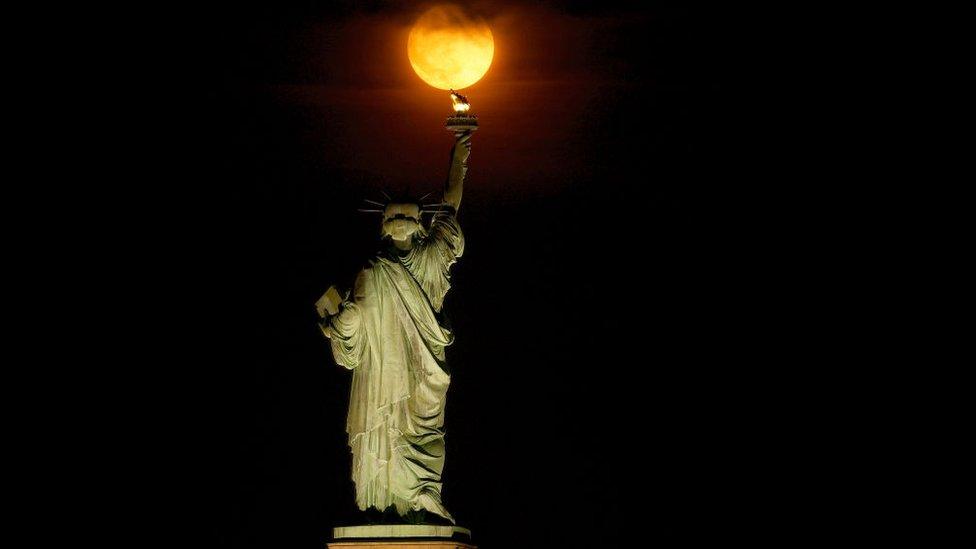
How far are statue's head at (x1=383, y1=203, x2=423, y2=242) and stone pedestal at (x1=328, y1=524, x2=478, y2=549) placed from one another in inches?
72.1

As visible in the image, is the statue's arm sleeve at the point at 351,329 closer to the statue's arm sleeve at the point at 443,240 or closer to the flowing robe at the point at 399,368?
the flowing robe at the point at 399,368

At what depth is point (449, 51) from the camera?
10.3 meters

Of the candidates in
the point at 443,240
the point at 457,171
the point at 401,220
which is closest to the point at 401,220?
the point at 401,220

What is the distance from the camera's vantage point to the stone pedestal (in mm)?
9766

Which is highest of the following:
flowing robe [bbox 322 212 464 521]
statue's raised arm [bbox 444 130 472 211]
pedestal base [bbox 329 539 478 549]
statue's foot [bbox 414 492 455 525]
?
statue's raised arm [bbox 444 130 472 211]

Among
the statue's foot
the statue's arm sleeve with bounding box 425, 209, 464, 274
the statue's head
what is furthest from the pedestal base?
the statue's head

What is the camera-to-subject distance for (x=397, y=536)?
9828 mm

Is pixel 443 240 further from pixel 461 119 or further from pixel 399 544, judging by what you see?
pixel 399 544

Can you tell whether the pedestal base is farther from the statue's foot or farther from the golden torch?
the golden torch

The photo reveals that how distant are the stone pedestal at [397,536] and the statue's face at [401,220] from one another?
183 cm

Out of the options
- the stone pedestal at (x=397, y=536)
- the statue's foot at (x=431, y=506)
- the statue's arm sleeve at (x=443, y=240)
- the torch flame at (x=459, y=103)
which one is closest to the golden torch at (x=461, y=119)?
the torch flame at (x=459, y=103)

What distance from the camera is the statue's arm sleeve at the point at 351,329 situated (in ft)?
33.6

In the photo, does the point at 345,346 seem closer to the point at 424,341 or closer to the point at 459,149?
the point at 424,341

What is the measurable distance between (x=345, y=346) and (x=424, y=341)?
49 centimetres
